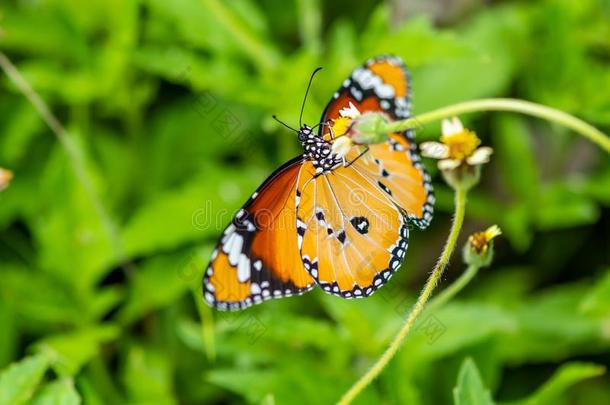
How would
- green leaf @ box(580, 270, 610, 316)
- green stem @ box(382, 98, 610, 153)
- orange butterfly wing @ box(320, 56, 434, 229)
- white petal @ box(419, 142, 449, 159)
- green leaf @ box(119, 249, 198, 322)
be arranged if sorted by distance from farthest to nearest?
green leaf @ box(119, 249, 198, 322) < green leaf @ box(580, 270, 610, 316) < orange butterfly wing @ box(320, 56, 434, 229) < white petal @ box(419, 142, 449, 159) < green stem @ box(382, 98, 610, 153)

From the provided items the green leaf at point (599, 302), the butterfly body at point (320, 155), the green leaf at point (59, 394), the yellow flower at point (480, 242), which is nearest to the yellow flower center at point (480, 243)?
the yellow flower at point (480, 242)

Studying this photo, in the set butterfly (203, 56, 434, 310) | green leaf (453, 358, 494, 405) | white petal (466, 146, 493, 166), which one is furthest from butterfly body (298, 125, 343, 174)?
green leaf (453, 358, 494, 405)

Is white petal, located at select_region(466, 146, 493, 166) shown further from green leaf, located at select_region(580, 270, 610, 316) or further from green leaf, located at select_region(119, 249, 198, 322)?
green leaf, located at select_region(119, 249, 198, 322)

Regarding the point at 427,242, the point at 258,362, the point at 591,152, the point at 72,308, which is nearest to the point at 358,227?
the point at 258,362

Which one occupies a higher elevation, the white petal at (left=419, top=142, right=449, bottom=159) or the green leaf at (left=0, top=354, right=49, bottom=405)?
the white petal at (left=419, top=142, right=449, bottom=159)

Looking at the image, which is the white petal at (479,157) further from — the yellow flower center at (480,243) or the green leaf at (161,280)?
the green leaf at (161,280)

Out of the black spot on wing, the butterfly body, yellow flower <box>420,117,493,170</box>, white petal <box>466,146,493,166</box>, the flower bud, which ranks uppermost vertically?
the butterfly body

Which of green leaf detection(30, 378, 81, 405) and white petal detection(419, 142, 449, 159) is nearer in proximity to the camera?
white petal detection(419, 142, 449, 159)
